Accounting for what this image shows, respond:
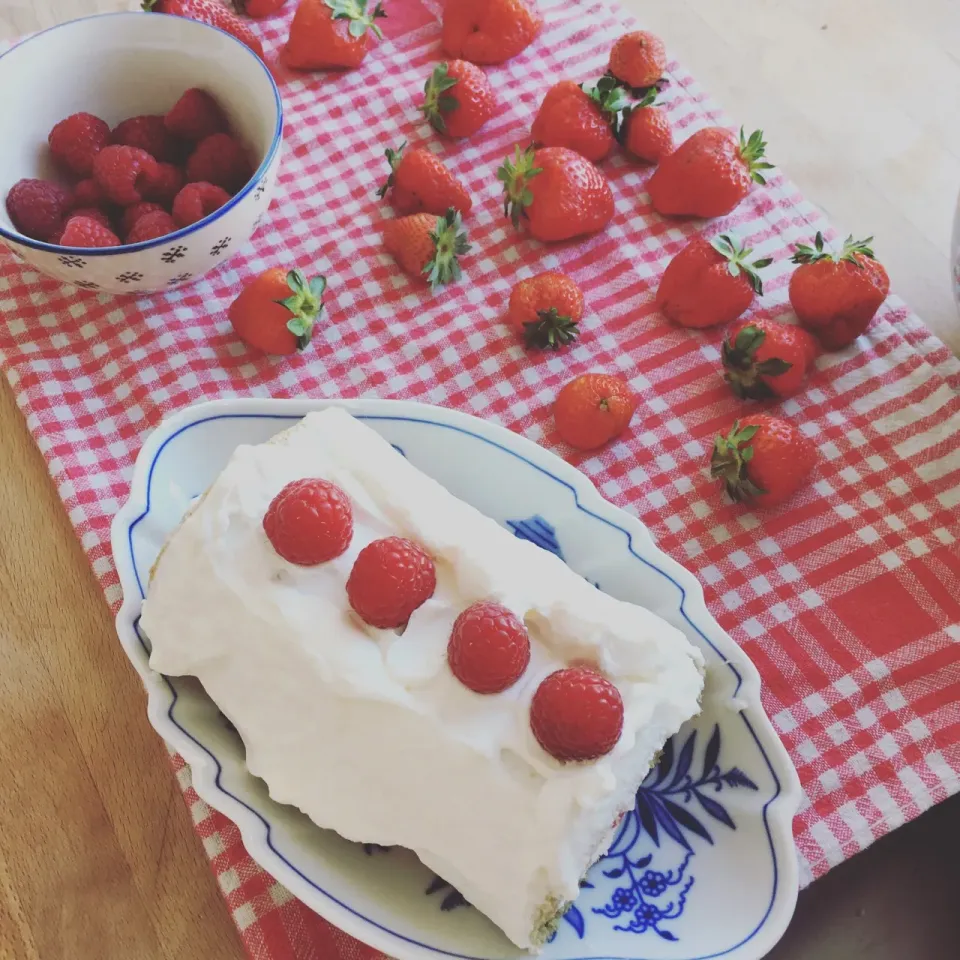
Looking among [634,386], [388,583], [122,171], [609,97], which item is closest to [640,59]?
[609,97]

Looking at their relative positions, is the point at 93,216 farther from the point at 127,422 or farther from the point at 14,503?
the point at 14,503

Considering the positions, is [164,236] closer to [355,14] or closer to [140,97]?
[140,97]

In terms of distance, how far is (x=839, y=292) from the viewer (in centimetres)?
111

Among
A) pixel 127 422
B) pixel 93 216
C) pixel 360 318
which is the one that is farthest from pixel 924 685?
pixel 93 216

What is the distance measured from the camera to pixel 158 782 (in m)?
0.93

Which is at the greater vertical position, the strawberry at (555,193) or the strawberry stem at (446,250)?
the strawberry at (555,193)

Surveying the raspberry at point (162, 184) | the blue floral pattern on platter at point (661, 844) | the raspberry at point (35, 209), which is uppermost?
the raspberry at point (162, 184)

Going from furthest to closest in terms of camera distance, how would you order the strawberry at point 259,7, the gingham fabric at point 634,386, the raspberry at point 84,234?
the strawberry at point 259,7, the raspberry at point 84,234, the gingham fabric at point 634,386

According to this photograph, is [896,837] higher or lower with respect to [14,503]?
higher

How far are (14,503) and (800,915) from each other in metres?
0.93

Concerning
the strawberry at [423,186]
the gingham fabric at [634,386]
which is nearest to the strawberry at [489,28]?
the gingham fabric at [634,386]

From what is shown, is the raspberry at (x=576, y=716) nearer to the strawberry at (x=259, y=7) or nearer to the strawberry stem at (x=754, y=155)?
the strawberry stem at (x=754, y=155)

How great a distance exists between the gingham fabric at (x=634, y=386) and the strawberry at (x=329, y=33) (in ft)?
0.10

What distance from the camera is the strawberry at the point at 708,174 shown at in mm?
1214
